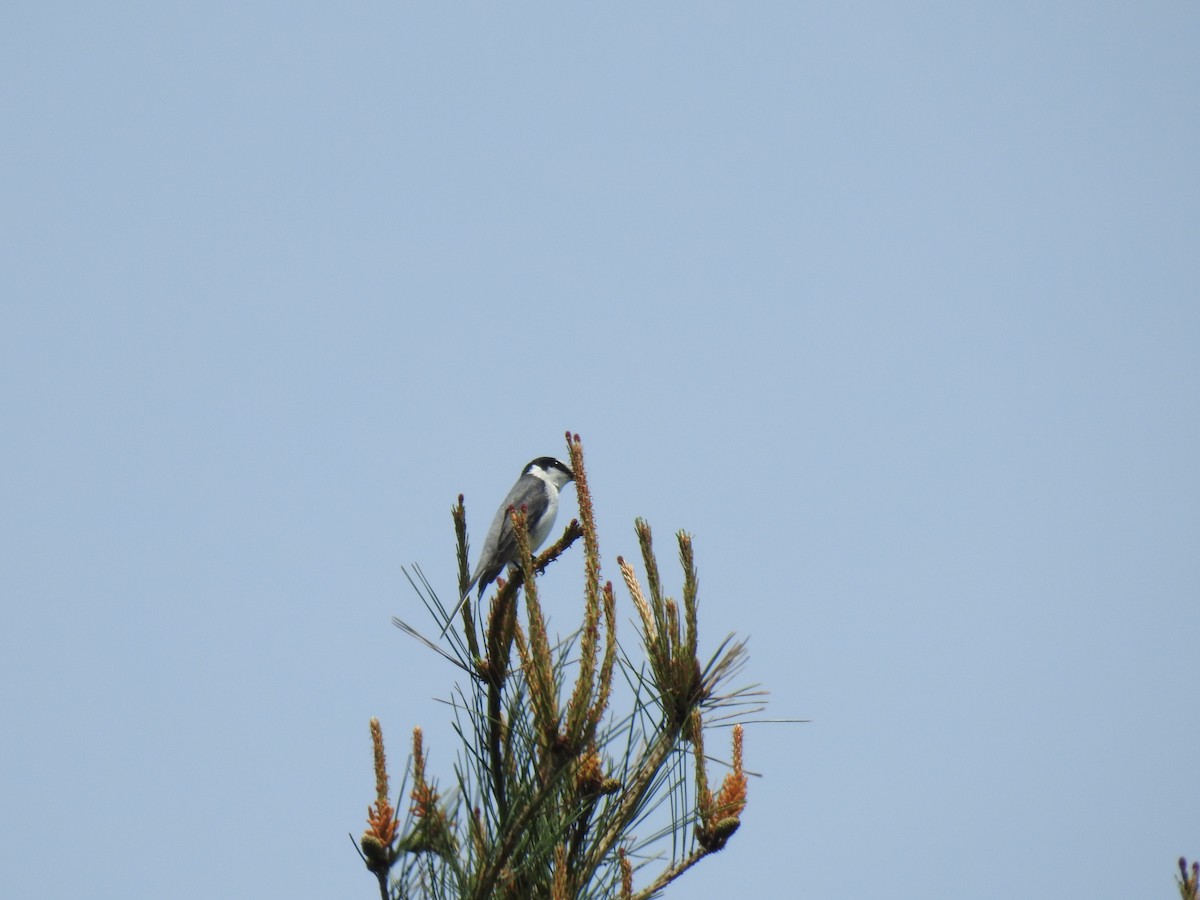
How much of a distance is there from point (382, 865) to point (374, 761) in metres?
0.33

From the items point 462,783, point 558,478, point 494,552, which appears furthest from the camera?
point 558,478

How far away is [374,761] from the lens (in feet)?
9.14

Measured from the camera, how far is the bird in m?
8.29

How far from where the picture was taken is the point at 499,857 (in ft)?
9.59

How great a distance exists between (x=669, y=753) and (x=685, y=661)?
27 cm

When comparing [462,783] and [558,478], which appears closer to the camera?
[462,783]

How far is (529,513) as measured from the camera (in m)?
7.38

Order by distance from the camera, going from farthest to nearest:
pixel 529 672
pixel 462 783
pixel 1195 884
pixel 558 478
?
pixel 558 478
pixel 462 783
pixel 529 672
pixel 1195 884

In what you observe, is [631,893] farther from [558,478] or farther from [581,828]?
[558,478]

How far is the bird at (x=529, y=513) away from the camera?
8.29 meters

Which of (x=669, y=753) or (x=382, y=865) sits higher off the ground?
(x=669, y=753)

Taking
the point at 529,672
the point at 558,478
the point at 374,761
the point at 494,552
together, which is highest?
the point at 558,478

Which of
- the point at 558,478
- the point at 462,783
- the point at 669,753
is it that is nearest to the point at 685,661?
the point at 669,753

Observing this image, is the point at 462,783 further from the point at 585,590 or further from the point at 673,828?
the point at 585,590
